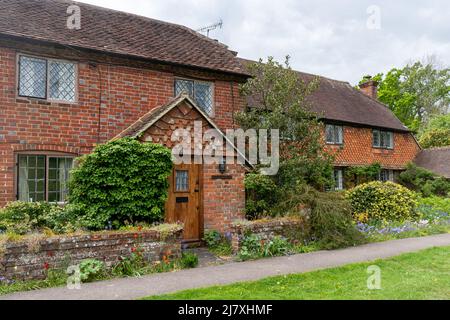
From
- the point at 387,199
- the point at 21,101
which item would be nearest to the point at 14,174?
the point at 21,101

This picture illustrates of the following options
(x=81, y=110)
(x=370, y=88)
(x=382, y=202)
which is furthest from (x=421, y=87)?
(x=81, y=110)

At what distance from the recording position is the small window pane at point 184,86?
12.9 meters

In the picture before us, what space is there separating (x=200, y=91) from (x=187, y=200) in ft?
13.8

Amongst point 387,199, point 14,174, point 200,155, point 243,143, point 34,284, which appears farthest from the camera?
point 387,199

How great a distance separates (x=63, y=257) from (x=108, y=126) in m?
5.24

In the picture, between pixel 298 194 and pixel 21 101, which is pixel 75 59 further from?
pixel 298 194

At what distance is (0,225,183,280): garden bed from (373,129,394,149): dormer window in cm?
1929

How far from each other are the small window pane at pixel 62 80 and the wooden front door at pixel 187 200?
3.71m

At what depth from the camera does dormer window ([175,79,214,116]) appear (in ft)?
42.7

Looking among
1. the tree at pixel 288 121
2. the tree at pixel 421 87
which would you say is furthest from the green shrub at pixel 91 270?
the tree at pixel 421 87

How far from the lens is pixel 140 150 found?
358 inches

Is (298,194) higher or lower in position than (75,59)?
lower

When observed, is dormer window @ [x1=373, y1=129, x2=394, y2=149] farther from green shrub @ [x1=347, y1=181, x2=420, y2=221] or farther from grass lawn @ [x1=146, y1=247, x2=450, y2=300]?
grass lawn @ [x1=146, y1=247, x2=450, y2=300]

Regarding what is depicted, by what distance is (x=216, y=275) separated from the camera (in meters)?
7.32
